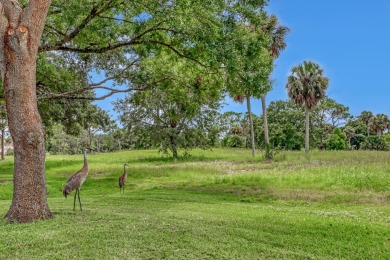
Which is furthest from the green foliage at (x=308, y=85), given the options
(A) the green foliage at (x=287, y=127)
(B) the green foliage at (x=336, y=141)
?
(B) the green foliage at (x=336, y=141)

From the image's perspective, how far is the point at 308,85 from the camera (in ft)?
114

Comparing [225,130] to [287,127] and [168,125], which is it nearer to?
[168,125]

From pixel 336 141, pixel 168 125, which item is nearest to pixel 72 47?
pixel 168 125

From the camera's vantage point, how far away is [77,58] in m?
16.5

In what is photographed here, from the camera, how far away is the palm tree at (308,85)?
34.6 meters

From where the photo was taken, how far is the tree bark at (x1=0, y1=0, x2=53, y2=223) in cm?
594

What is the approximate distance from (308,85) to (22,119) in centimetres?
3237

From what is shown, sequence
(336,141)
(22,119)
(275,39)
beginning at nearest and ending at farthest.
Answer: (22,119) → (275,39) → (336,141)

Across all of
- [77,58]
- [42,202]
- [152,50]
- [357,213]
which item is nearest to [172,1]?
[152,50]

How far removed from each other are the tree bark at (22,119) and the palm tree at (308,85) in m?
31.4

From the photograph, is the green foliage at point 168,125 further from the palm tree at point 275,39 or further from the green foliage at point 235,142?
the green foliage at point 235,142

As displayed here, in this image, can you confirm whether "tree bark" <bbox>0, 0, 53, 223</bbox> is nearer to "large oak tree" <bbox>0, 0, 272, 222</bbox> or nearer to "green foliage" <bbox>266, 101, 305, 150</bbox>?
"large oak tree" <bbox>0, 0, 272, 222</bbox>

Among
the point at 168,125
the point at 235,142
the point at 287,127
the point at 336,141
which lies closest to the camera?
the point at 168,125

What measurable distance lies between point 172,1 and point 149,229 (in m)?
6.93
